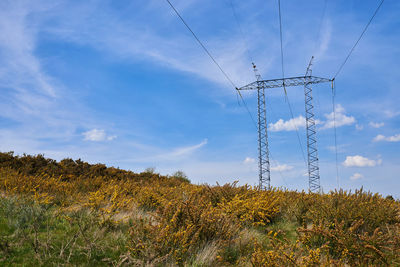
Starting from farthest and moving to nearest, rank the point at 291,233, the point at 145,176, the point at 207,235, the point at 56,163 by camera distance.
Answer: the point at 145,176 → the point at 56,163 → the point at 291,233 → the point at 207,235

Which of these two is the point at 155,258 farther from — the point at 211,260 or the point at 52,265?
the point at 52,265

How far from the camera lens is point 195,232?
4602 millimetres

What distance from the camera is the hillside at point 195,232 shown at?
397 centimetres

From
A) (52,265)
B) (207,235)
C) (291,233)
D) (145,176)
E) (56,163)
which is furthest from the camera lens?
(145,176)

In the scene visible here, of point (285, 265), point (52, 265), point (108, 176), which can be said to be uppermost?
point (108, 176)

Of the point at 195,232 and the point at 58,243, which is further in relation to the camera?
the point at 58,243

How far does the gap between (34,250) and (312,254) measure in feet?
14.4

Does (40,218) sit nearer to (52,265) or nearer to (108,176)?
(52,265)

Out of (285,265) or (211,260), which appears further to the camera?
(211,260)

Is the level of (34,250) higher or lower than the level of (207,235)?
lower

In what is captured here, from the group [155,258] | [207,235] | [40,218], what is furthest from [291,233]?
[40,218]

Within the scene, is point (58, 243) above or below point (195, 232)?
below

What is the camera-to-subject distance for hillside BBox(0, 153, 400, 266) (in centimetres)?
397

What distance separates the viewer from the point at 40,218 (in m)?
5.61
